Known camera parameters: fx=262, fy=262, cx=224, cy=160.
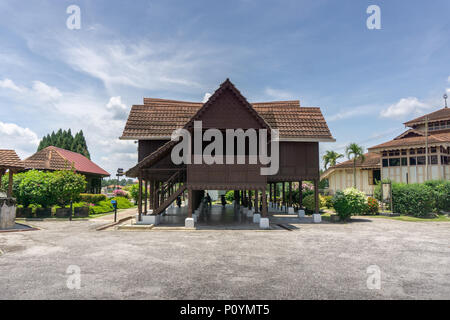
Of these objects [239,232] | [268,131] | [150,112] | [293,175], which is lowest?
[239,232]

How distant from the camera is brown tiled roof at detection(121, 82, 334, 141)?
19.0 m

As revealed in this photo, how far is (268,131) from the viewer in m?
16.5

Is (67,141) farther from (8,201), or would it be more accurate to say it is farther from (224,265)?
(224,265)

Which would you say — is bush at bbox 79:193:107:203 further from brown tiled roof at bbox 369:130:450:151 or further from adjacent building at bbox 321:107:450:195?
brown tiled roof at bbox 369:130:450:151

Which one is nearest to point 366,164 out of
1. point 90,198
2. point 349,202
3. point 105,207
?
point 349,202

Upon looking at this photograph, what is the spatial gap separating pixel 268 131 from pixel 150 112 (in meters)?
9.79

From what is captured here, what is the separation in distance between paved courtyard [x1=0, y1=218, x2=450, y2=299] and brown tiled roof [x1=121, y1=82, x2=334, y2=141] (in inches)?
315

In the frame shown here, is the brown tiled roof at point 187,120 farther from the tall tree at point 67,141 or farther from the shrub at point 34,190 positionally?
the tall tree at point 67,141

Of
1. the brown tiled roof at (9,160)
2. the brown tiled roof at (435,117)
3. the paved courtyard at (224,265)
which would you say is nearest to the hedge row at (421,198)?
the paved courtyard at (224,265)

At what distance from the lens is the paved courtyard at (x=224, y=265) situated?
5.91 meters

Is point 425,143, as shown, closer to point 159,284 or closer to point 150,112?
point 150,112

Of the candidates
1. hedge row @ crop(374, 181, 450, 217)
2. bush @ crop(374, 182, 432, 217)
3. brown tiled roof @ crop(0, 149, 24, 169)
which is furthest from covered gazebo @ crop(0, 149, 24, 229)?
bush @ crop(374, 182, 432, 217)

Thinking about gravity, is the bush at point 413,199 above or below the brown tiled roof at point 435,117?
below

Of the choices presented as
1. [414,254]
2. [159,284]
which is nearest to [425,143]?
[414,254]
